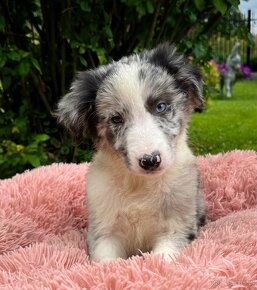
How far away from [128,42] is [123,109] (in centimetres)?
257

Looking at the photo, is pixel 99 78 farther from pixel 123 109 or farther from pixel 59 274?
pixel 59 274

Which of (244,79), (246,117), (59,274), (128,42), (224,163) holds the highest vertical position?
(128,42)

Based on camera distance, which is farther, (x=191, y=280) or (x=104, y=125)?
(x=104, y=125)

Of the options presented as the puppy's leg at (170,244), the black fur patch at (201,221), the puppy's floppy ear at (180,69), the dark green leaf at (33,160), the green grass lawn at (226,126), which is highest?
the puppy's floppy ear at (180,69)

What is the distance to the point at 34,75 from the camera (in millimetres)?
4711

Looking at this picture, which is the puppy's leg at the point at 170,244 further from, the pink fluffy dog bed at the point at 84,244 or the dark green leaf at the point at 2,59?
the dark green leaf at the point at 2,59

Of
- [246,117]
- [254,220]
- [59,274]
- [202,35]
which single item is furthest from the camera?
[246,117]

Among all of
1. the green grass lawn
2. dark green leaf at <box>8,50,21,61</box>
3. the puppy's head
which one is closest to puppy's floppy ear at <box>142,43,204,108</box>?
the puppy's head

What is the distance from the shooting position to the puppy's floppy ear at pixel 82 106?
2688 millimetres

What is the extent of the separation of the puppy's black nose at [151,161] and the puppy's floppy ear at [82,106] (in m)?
0.51

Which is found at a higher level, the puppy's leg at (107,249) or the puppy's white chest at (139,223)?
the puppy's white chest at (139,223)

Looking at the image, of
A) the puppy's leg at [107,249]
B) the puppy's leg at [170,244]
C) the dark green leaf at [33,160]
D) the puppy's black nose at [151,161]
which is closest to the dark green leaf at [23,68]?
the dark green leaf at [33,160]

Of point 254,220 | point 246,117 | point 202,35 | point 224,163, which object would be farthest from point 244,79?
point 254,220

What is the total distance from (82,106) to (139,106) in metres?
0.36
